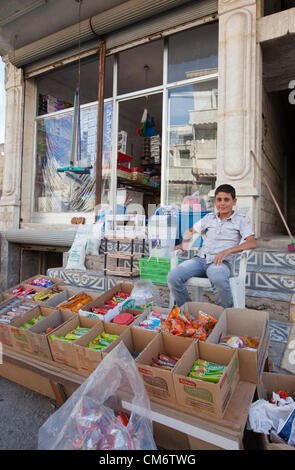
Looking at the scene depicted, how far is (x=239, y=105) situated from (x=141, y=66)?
3566 millimetres

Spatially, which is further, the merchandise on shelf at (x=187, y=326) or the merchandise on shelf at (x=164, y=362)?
the merchandise on shelf at (x=187, y=326)

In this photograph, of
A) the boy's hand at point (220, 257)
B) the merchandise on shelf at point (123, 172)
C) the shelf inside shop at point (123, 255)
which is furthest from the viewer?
the merchandise on shelf at point (123, 172)

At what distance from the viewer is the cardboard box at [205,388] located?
1.16 metres

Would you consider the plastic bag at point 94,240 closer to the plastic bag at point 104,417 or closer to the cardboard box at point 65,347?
the cardboard box at point 65,347

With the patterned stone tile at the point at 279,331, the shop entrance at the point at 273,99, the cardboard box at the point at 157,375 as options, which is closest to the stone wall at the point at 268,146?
the shop entrance at the point at 273,99

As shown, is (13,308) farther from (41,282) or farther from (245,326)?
(245,326)

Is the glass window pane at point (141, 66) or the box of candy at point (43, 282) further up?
the glass window pane at point (141, 66)

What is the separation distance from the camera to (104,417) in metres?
1.19

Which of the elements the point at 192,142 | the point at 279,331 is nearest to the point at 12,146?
the point at 192,142

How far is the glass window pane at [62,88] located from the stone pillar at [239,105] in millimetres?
3933

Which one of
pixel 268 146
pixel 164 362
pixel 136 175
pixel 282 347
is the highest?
pixel 268 146

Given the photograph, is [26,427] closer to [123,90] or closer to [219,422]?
[219,422]

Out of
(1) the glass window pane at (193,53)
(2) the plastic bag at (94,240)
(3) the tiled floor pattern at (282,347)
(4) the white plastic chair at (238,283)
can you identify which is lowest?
(3) the tiled floor pattern at (282,347)

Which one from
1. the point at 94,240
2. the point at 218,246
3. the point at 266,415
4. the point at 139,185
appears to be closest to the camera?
the point at 266,415
